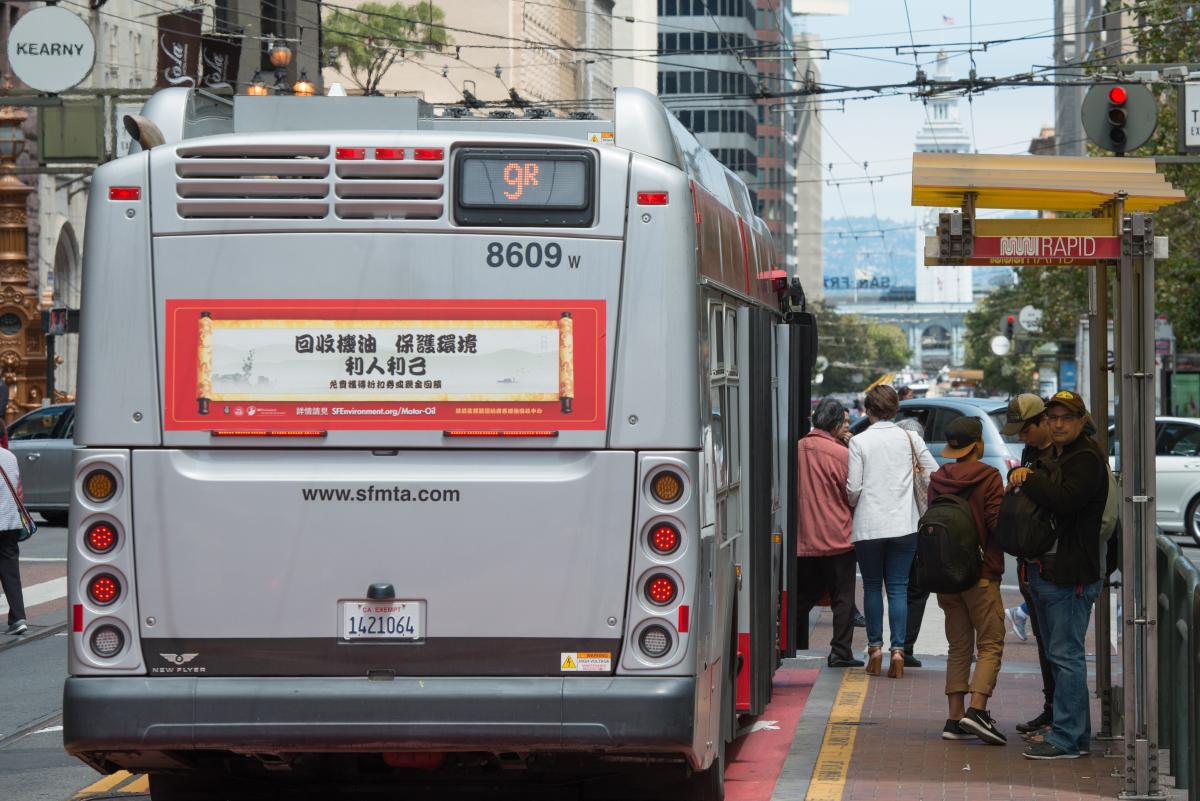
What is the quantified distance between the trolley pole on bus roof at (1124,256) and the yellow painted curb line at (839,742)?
122 cm

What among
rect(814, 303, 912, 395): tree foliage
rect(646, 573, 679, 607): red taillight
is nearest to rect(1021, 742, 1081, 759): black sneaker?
rect(646, 573, 679, 607): red taillight

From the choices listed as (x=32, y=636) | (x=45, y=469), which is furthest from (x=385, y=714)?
(x=45, y=469)

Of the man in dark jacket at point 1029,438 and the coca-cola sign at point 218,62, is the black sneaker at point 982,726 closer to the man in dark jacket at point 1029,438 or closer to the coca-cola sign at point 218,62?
the man in dark jacket at point 1029,438

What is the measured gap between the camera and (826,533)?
1255 centimetres

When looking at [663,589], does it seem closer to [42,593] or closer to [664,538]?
[664,538]

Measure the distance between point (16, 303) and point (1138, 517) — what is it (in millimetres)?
36791

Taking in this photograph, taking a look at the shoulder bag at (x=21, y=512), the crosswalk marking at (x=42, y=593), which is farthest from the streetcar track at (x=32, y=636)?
the crosswalk marking at (x=42, y=593)

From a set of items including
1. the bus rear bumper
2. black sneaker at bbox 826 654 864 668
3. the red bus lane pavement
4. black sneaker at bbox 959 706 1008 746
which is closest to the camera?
the bus rear bumper

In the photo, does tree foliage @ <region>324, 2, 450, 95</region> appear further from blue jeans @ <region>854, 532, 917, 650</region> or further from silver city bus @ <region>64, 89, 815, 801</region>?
silver city bus @ <region>64, 89, 815, 801</region>

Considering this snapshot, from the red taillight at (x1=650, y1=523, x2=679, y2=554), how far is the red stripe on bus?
217 centimetres

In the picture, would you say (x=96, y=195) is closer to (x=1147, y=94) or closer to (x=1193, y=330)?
(x=1147, y=94)

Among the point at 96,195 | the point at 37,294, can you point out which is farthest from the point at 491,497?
the point at 37,294

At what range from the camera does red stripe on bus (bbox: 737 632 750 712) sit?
9023 mm

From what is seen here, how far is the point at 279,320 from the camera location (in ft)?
22.8
